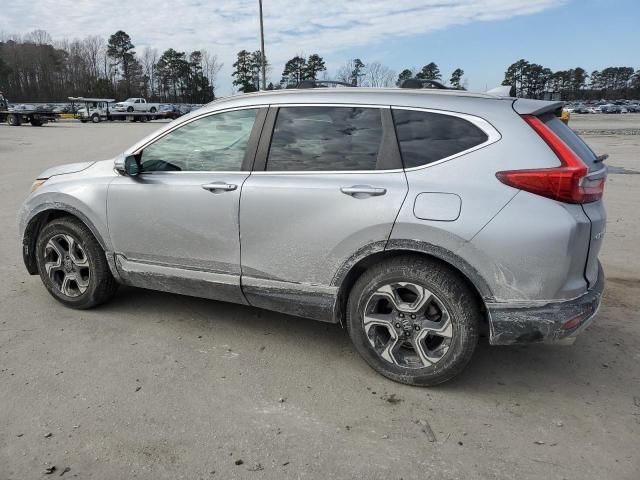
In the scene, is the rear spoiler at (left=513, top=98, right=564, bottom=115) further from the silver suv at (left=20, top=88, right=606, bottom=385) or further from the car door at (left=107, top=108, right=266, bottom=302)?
the car door at (left=107, top=108, right=266, bottom=302)

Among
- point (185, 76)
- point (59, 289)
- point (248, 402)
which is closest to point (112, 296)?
point (59, 289)

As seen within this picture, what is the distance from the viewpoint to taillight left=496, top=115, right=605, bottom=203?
9.32ft

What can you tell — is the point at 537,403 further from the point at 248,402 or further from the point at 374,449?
the point at 248,402

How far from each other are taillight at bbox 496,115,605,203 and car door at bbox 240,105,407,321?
2.10 ft

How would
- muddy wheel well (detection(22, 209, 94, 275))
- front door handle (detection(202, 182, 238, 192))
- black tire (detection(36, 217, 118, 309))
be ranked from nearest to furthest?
front door handle (detection(202, 182, 238, 192))
black tire (detection(36, 217, 118, 309))
muddy wheel well (detection(22, 209, 94, 275))

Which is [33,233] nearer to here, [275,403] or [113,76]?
[275,403]

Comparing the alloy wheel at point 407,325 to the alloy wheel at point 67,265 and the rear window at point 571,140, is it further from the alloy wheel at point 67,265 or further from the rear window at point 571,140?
the alloy wheel at point 67,265

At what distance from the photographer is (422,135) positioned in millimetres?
3189

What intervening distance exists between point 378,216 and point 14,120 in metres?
44.9

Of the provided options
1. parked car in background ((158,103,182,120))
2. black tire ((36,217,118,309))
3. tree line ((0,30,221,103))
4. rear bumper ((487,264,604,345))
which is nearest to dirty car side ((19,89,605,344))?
rear bumper ((487,264,604,345))

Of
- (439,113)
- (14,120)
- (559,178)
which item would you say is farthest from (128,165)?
(14,120)

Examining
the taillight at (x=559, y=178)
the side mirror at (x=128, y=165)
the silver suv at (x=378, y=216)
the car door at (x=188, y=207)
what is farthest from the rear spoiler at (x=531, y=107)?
the side mirror at (x=128, y=165)

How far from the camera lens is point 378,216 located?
3.13m

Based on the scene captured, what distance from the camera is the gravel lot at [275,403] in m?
2.61
